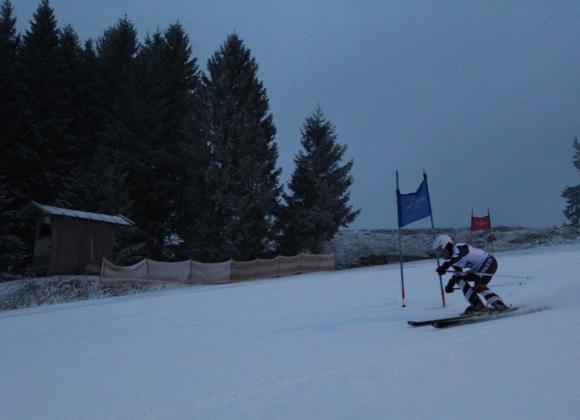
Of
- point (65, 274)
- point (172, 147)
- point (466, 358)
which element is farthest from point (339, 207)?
point (466, 358)

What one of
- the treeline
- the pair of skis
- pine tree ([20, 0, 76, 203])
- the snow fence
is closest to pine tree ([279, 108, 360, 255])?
the treeline

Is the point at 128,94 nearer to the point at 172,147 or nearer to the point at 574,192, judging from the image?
the point at 172,147

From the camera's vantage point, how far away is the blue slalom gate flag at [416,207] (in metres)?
12.4

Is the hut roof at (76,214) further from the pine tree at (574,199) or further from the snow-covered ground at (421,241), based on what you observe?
the pine tree at (574,199)

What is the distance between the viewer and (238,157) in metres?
35.0

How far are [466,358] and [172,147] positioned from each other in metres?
37.5

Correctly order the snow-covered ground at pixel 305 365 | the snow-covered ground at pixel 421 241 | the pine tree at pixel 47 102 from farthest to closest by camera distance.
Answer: the pine tree at pixel 47 102 → the snow-covered ground at pixel 421 241 → the snow-covered ground at pixel 305 365

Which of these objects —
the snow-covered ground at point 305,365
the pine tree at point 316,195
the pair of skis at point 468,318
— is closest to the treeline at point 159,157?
the pine tree at point 316,195

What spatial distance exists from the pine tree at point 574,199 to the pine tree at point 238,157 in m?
36.4

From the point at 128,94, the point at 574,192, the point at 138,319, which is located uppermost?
the point at 128,94

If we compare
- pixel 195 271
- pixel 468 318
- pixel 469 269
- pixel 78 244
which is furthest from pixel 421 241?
pixel 468 318

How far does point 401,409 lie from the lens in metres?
3.86

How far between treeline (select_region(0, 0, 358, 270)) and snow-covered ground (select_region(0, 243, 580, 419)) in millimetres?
22561

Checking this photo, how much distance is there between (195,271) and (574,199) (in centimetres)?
4716
